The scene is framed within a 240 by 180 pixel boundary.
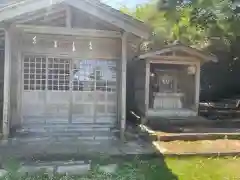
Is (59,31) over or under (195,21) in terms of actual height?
under

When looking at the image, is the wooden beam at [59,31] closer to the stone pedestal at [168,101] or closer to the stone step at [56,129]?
the stone step at [56,129]

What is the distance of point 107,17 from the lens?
25.5 feet

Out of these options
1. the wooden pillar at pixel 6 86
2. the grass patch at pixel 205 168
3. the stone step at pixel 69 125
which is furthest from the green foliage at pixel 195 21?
the wooden pillar at pixel 6 86

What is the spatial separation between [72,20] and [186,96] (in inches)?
271

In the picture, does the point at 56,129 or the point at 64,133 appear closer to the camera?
the point at 64,133

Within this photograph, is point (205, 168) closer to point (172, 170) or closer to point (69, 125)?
point (172, 170)

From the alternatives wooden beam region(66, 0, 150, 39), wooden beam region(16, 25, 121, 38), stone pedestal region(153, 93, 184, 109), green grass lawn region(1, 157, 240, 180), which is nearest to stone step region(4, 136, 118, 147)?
green grass lawn region(1, 157, 240, 180)

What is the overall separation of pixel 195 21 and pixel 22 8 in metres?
10.2

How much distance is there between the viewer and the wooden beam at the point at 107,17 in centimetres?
755

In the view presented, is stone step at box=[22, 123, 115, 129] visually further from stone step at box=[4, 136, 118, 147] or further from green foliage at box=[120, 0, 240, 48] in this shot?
green foliage at box=[120, 0, 240, 48]

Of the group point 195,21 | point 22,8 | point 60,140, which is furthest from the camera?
point 195,21

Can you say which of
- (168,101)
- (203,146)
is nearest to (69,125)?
(203,146)

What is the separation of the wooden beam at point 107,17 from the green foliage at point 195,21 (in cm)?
603

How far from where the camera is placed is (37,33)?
8664mm
